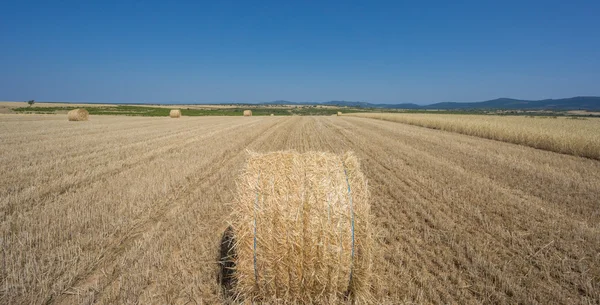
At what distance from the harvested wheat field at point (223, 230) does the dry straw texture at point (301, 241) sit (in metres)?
0.43

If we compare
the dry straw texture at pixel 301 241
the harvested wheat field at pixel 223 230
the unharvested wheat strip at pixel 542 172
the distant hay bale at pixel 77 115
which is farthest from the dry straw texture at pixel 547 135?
the distant hay bale at pixel 77 115

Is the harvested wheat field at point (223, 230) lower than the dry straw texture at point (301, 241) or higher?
lower

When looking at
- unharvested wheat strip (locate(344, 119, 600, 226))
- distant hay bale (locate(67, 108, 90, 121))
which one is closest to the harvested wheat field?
unharvested wheat strip (locate(344, 119, 600, 226))

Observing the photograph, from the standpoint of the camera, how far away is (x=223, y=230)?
5.30 metres

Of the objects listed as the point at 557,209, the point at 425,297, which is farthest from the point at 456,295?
the point at 557,209

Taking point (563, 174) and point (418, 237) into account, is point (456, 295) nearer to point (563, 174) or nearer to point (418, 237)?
point (418, 237)

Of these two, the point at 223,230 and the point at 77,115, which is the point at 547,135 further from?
the point at 77,115

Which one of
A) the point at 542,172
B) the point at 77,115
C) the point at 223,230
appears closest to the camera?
the point at 223,230

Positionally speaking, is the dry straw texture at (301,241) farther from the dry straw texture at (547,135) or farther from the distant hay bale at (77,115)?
the distant hay bale at (77,115)

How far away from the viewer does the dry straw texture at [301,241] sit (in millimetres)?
3295

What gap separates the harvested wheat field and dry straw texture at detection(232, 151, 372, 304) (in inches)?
16.9

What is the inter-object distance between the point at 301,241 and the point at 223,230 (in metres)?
2.48

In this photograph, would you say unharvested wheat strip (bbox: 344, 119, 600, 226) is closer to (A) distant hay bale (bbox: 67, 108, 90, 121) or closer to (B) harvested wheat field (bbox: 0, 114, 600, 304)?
(B) harvested wheat field (bbox: 0, 114, 600, 304)

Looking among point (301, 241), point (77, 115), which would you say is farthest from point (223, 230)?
point (77, 115)
